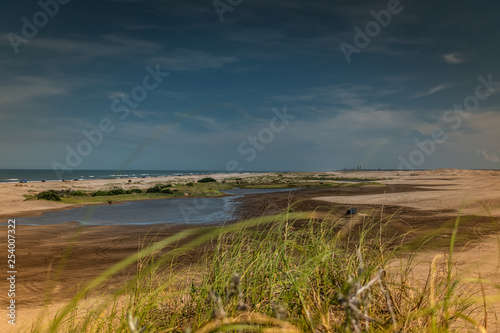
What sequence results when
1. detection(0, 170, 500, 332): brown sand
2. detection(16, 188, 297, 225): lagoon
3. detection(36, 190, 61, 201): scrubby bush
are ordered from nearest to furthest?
detection(0, 170, 500, 332): brown sand < detection(16, 188, 297, 225): lagoon < detection(36, 190, 61, 201): scrubby bush

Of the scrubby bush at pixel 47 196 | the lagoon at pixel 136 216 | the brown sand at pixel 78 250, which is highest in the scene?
the scrubby bush at pixel 47 196

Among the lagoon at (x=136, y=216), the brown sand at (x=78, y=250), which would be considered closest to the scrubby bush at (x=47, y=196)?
the brown sand at (x=78, y=250)

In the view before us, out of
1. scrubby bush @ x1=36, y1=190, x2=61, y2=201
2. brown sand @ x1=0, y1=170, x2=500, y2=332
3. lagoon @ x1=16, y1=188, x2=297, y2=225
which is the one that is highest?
scrubby bush @ x1=36, y1=190, x2=61, y2=201

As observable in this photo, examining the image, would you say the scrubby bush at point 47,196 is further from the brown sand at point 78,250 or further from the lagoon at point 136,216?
the lagoon at point 136,216

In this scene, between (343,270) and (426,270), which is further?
(426,270)

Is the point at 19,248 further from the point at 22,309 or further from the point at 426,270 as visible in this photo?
the point at 426,270

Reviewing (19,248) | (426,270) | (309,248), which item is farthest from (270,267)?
(19,248)

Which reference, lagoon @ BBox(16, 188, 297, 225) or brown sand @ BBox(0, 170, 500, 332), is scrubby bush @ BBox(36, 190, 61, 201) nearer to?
brown sand @ BBox(0, 170, 500, 332)

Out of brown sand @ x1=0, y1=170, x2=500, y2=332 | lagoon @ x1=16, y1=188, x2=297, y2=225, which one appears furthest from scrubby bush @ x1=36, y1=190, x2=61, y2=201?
lagoon @ x1=16, y1=188, x2=297, y2=225

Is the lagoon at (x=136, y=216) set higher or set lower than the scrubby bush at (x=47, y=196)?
lower

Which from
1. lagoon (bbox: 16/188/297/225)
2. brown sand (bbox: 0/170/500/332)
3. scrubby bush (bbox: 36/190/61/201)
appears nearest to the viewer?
brown sand (bbox: 0/170/500/332)

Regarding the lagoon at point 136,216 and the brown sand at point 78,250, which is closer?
the brown sand at point 78,250

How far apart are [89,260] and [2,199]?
17.3 metres

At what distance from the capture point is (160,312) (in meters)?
3.36
